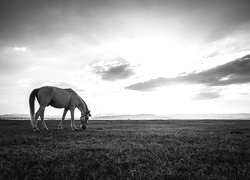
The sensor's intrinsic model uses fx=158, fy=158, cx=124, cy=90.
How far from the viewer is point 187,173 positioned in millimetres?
3400

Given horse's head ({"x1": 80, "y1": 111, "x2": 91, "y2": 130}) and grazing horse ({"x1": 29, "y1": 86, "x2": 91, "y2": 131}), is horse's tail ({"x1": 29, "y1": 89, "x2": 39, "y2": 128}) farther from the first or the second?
horse's head ({"x1": 80, "y1": 111, "x2": 91, "y2": 130})

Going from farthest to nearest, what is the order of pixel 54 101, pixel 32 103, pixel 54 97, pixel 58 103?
1. pixel 58 103
2. pixel 54 101
3. pixel 54 97
4. pixel 32 103

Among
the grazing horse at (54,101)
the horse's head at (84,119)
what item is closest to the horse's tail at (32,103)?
the grazing horse at (54,101)

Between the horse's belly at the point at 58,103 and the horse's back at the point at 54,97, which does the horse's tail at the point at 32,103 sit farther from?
the horse's belly at the point at 58,103

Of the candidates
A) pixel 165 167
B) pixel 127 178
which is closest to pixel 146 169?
pixel 165 167

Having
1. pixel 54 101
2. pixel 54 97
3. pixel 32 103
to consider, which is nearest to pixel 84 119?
pixel 54 101

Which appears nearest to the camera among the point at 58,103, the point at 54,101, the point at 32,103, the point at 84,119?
the point at 32,103

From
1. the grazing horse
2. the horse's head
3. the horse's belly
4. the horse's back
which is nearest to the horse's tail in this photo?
the grazing horse

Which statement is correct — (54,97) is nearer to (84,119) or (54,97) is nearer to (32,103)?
(32,103)

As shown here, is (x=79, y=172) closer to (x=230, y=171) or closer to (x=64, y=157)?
(x=64, y=157)

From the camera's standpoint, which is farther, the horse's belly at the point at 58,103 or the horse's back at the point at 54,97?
the horse's belly at the point at 58,103

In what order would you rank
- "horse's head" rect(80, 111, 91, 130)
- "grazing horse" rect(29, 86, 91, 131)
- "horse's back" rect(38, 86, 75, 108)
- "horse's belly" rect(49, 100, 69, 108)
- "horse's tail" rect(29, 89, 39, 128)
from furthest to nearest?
"horse's head" rect(80, 111, 91, 130)
"horse's belly" rect(49, 100, 69, 108)
"horse's back" rect(38, 86, 75, 108)
"grazing horse" rect(29, 86, 91, 131)
"horse's tail" rect(29, 89, 39, 128)

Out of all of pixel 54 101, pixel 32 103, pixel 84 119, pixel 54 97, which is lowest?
pixel 84 119

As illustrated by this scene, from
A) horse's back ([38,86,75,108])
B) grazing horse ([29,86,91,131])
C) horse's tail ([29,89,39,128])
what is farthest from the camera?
horse's back ([38,86,75,108])
